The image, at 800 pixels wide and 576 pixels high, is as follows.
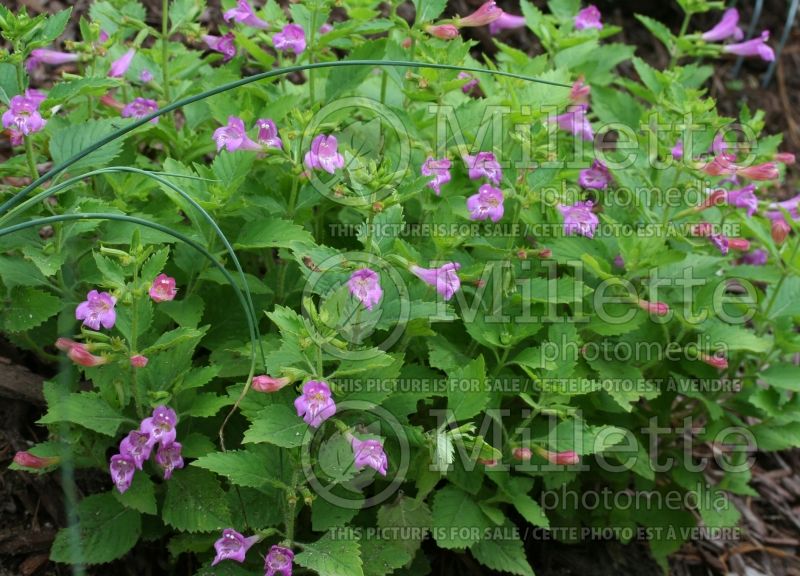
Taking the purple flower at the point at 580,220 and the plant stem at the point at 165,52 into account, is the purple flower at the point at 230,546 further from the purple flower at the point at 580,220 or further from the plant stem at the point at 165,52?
the plant stem at the point at 165,52

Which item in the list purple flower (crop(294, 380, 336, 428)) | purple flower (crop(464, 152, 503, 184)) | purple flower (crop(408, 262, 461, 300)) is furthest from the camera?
purple flower (crop(464, 152, 503, 184))

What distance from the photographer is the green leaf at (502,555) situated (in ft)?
8.67

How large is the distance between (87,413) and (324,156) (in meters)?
0.93

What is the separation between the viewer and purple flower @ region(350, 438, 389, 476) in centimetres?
219

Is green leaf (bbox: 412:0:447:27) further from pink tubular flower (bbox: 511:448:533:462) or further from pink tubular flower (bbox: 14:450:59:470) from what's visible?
pink tubular flower (bbox: 14:450:59:470)

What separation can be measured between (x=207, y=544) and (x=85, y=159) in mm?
1138

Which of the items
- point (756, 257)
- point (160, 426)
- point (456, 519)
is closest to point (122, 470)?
point (160, 426)

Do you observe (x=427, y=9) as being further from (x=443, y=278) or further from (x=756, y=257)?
(x=756, y=257)

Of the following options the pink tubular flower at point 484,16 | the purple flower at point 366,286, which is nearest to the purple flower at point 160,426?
the purple flower at point 366,286

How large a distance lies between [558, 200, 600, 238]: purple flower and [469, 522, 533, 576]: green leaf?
3.21 ft

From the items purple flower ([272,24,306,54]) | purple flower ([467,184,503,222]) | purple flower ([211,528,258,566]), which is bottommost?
purple flower ([211,528,258,566])

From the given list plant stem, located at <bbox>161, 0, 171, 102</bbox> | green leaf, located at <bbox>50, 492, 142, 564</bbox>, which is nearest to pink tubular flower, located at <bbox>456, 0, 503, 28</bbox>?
plant stem, located at <bbox>161, 0, 171, 102</bbox>

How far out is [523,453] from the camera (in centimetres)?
254

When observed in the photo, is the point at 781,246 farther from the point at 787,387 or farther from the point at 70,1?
the point at 70,1
